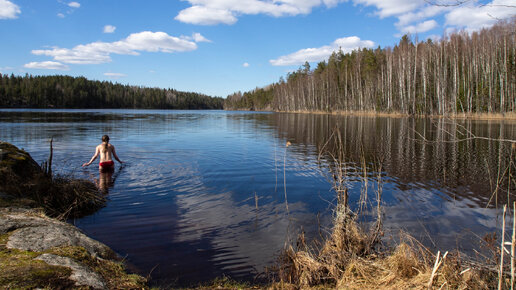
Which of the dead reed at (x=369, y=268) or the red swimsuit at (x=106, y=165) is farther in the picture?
the red swimsuit at (x=106, y=165)

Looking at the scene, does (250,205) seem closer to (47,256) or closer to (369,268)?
(369,268)

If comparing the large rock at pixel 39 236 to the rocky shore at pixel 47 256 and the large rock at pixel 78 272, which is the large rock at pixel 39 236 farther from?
the large rock at pixel 78 272

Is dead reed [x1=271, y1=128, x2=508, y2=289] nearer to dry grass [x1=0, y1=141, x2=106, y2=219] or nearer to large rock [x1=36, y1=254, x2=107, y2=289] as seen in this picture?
large rock [x1=36, y1=254, x2=107, y2=289]

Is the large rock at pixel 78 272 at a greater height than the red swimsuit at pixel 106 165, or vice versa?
the red swimsuit at pixel 106 165

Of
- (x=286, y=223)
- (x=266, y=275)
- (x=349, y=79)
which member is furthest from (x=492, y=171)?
(x=349, y=79)

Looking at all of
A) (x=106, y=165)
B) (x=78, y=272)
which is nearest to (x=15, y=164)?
(x=106, y=165)

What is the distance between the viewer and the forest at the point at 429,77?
156 ft

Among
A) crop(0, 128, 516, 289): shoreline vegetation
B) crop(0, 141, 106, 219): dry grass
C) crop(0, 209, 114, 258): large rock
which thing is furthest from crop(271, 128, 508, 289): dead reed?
crop(0, 141, 106, 219): dry grass

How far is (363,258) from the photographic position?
17.9 feet

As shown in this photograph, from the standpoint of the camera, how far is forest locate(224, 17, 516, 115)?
156ft

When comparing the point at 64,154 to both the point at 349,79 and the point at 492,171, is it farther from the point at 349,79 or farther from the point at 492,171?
the point at 349,79

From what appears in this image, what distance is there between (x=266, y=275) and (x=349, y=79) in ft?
291

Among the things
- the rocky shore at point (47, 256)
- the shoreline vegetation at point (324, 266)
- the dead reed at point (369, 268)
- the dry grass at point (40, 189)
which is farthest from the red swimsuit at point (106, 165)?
the dead reed at point (369, 268)

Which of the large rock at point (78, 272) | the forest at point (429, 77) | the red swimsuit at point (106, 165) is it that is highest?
the forest at point (429, 77)
